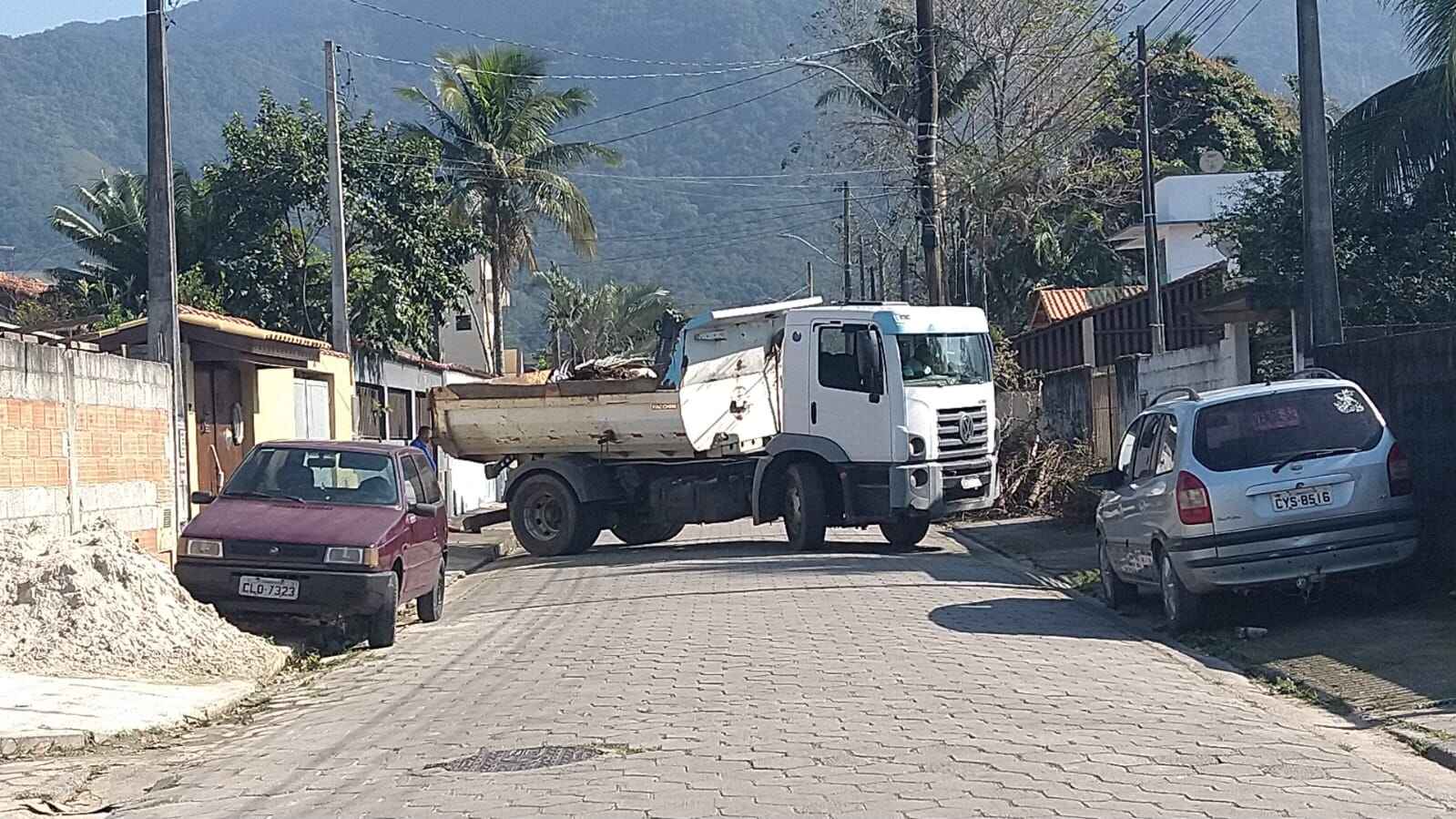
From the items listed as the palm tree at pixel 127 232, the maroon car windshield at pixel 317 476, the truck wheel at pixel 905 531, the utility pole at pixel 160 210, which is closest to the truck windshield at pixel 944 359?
the truck wheel at pixel 905 531

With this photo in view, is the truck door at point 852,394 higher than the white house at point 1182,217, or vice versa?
the white house at point 1182,217

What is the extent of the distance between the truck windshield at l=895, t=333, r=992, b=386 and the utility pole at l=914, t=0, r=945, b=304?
785 centimetres

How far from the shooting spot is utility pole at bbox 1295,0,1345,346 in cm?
1614

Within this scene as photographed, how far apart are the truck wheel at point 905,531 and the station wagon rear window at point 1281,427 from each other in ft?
31.2

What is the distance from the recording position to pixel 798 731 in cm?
936

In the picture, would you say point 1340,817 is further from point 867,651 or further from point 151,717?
point 151,717

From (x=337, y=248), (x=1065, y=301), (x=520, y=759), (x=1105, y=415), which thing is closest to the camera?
(x=520, y=759)

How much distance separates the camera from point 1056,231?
171ft

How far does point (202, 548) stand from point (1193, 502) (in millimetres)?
7678

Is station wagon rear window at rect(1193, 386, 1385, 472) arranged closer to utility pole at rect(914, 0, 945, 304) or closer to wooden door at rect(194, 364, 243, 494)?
wooden door at rect(194, 364, 243, 494)

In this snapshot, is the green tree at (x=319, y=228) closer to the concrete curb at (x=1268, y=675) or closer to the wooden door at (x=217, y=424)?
the wooden door at (x=217, y=424)

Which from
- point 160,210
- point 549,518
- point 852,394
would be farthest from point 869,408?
point 160,210

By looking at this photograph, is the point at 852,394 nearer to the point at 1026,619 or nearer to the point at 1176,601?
the point at 1026,619

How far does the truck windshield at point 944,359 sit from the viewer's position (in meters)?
21.9
